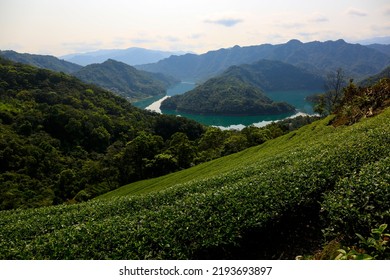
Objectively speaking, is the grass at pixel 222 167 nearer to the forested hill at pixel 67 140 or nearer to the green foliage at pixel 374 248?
the green foliage at pixel 374 248

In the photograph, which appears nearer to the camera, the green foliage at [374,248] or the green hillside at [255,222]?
the green foliage at [374,248]

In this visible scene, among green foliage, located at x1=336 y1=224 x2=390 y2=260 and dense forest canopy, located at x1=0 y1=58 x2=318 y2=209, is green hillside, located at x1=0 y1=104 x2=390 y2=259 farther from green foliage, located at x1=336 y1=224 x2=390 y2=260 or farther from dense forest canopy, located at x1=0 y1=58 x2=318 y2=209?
dense forest canopy, located at x1=0 y1=58 x2=318 y2=209

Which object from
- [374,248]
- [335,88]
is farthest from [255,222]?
[335,88]

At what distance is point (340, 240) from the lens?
297 inches

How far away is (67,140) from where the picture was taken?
9000 cm

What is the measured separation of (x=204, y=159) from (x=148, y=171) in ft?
34.6

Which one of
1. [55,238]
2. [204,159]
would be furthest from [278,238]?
[204,159]

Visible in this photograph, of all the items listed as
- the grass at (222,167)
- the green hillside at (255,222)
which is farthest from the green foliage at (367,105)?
the green hillside at (255,222)

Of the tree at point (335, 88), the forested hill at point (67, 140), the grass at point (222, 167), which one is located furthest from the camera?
the tree at point (335, 88)

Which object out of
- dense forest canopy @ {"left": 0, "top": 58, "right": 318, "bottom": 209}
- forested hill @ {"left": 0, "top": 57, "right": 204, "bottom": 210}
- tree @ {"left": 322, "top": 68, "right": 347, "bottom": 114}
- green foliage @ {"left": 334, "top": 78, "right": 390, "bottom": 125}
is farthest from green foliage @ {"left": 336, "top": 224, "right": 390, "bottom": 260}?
tree @ {"left": 322, "top": 68, "right": 347, "bottom": 114}

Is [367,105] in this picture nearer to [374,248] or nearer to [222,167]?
[222,167]

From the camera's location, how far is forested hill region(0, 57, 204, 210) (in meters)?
55.9

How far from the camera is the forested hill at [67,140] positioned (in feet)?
183

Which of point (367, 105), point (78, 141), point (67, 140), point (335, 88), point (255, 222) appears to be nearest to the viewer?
point (255, 222)
